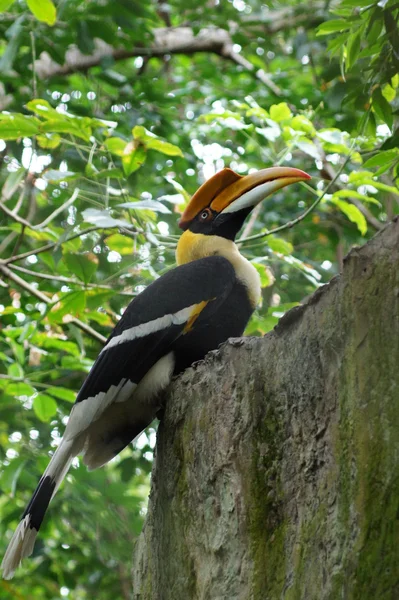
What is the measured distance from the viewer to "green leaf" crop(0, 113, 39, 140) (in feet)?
10.2

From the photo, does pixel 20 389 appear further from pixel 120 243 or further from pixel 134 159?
pixel 134 159

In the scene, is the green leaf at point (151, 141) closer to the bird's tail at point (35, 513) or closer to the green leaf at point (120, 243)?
the green leaf at point (120, 243)

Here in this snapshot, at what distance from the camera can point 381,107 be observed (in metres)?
2.25

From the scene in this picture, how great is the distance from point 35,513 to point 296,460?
1.01m

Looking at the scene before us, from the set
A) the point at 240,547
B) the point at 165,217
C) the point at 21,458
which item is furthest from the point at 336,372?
the point at 165,217

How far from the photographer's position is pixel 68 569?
5262 millimetres

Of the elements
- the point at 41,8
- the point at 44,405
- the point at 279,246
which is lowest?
the point at 44,405

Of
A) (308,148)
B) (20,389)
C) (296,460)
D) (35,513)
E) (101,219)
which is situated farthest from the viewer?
(20,389)

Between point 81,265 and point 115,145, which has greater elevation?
point 115,145

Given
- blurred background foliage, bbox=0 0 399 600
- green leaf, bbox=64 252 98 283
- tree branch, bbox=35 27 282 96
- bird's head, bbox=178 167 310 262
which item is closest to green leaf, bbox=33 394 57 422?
blurred background foliage, bbox=0 0 399 600

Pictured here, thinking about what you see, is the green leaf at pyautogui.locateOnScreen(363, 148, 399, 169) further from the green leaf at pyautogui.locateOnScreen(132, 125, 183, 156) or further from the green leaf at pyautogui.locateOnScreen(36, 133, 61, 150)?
the green leaf at pyautogui.locateOnScreen(36, 133, 61, 150)

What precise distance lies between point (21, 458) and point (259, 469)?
93.4 inches

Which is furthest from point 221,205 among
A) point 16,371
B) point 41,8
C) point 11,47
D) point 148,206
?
point 11,47

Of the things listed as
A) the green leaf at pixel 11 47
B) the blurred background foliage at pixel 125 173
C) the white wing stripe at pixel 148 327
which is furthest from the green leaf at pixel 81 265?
the green leaf at pixel 11 47
